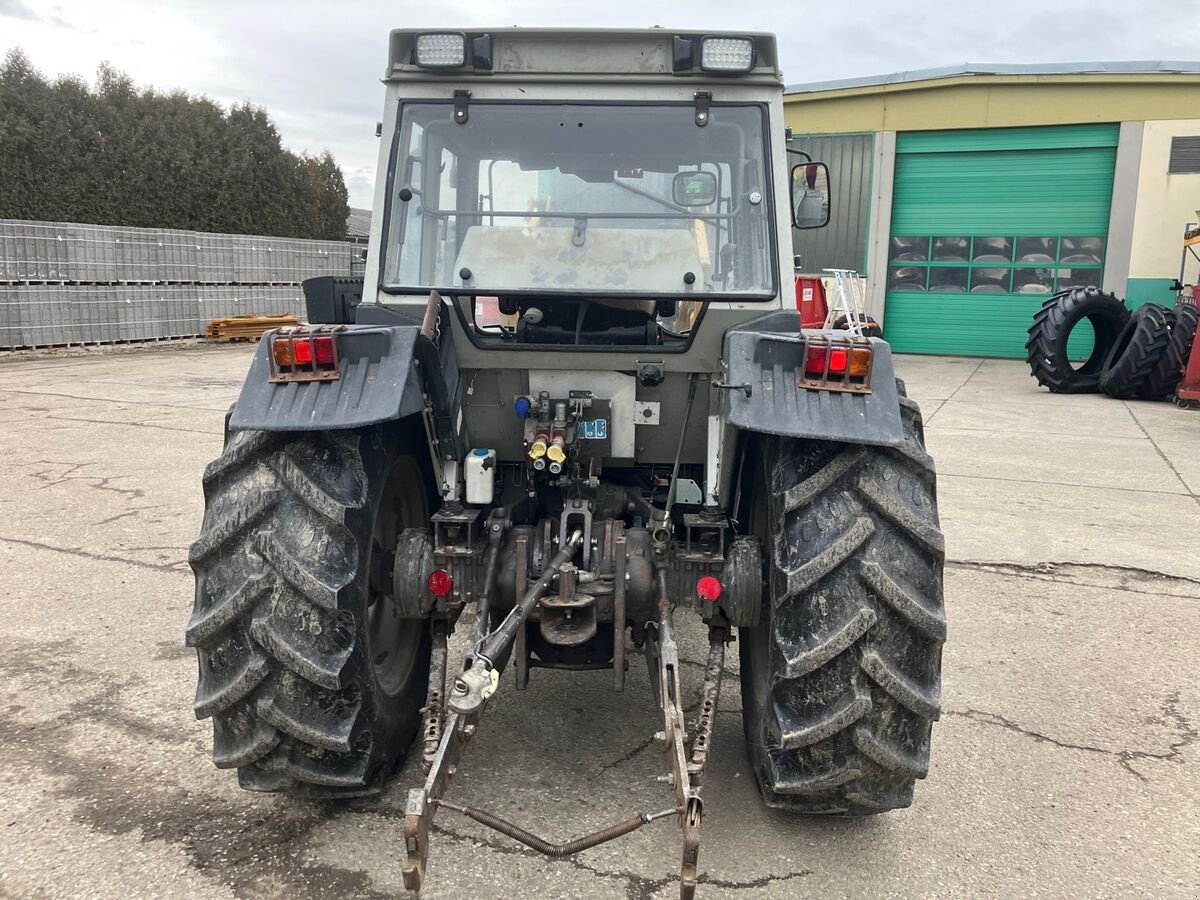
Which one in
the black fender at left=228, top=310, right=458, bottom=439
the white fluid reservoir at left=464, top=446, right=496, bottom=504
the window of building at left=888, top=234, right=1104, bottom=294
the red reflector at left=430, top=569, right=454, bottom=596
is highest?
the window of building at left=888, top=234, right=1104, bottom=294

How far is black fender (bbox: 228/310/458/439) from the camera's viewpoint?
2562mm

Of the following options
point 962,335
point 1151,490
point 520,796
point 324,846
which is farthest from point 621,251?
point 962,335

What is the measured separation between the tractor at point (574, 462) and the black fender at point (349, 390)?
1 cm

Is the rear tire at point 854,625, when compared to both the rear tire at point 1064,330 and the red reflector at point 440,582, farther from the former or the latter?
the rear tire at point 1064,330

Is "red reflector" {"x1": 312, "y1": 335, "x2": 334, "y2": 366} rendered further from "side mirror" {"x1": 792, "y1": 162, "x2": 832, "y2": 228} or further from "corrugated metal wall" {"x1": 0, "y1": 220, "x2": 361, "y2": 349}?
"corrugated metal wall" {"x1": 0, "y1": 220, "x2": 361, "y2": 349}

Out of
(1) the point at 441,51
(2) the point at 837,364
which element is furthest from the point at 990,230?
(2) the point at 837,364

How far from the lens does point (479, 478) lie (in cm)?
309

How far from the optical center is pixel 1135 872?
2705 mm

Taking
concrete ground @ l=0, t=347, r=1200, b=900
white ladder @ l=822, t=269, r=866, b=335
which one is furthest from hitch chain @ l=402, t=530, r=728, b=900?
white ladder @ l=822, t=269, r=866, b=335

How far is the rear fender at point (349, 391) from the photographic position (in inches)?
101

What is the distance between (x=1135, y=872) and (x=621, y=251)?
243 centimetres

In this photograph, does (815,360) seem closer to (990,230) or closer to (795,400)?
(795,400)

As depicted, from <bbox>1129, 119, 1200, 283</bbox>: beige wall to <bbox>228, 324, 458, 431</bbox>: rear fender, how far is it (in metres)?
18.3

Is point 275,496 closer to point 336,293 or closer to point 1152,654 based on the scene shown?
point 336,293
